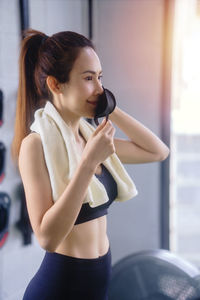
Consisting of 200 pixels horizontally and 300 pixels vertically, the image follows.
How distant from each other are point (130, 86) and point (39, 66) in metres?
0.39

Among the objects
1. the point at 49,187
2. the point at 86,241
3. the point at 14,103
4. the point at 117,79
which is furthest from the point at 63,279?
the point at 117,79

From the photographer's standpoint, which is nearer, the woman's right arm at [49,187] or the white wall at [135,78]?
the woman's right arm at [49,187]

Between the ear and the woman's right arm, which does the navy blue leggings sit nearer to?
the woman's right arm

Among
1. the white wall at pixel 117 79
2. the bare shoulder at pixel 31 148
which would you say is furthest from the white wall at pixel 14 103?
the bare shoulder at pixel 31 148

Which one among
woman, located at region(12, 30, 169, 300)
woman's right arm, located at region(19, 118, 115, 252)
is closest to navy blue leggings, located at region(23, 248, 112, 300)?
woman, located at region(12, 30, 169, 300)

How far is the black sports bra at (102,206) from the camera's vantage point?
483 mm

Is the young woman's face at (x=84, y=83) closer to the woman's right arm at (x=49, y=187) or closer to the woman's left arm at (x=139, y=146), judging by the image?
the woman's right arm at (x=49, y=187)

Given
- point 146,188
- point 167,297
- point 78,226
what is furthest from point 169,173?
point 78,226

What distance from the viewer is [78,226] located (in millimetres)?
499

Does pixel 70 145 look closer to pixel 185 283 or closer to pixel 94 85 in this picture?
pixel 94 85

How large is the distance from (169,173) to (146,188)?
82 millimetres

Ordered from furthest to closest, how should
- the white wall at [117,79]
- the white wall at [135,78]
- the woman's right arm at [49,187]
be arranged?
1. the white wall at [135,78]
2. the white wall at [117,79]
3. the woman's right arm at [49,187]

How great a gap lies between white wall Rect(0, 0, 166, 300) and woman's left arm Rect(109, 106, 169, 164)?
3.4 inches

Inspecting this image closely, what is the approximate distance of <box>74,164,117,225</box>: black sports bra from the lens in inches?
19.0
